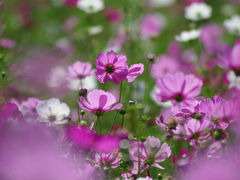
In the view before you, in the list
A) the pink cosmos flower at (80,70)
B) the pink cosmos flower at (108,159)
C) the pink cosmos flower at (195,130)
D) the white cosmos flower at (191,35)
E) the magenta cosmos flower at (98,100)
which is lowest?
the pink cosmos flower at (108,159)

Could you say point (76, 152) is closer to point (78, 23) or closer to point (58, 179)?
point (58, 179)

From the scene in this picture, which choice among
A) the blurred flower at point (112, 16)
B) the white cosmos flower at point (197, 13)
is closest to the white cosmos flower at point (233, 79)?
the white cosmos flower at point (197, 13)

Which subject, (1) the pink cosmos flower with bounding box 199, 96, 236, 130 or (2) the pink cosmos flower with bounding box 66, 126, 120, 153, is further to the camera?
(1) the pink cosmos flower with bounding box 199, 96, 236, 130

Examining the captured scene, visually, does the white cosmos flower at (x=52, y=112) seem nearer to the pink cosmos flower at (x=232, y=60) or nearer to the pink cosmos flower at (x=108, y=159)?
the pink cosmos flower at (x=108, y=159)

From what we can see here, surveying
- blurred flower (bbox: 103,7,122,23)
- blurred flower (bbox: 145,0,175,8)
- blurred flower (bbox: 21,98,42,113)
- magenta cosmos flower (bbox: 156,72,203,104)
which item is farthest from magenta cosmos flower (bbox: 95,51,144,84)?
blurred flower (bbox: 145,0,175,8)

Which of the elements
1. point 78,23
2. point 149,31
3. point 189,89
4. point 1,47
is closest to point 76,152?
point 189,89

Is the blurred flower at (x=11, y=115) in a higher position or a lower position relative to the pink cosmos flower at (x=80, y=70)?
lower

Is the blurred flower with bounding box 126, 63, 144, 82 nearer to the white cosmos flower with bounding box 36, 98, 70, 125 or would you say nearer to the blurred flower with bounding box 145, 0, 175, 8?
the white cosmos flower with bounding box 36, 98, 70, 125
